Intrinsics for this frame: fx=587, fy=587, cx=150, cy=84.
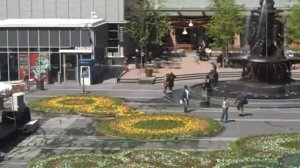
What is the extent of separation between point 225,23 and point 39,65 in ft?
63.8

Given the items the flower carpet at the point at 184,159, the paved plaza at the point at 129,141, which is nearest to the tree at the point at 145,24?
the paved plaza at the point at 129,141

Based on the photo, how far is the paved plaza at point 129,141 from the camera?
2517 centimetres

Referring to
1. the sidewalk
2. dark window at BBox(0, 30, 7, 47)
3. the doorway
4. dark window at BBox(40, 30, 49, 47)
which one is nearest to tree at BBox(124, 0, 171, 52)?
the sidewalk

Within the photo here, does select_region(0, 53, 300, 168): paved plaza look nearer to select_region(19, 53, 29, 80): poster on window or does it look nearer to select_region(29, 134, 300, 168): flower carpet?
select_region(29, 134, 300, 168): flower carpet

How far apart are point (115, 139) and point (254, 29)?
1742 cm

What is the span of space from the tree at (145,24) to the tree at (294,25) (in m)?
12.4

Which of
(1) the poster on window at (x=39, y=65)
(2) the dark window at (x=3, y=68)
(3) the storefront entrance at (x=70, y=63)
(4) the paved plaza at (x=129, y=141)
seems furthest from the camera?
(2) the dark window at (x=3, y=68)

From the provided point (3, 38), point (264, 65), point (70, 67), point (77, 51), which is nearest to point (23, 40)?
point (3, 38)

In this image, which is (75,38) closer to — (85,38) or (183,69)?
(85,38)

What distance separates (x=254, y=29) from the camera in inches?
1604

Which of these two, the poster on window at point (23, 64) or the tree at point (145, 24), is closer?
the poster on window at point (23, 64)

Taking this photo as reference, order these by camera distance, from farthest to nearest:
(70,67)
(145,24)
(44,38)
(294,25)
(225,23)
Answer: (294,25) → (225,23) → (145,24) → (44,38) → (70,67)

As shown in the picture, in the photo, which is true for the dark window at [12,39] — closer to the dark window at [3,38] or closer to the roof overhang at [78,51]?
the dark window at [3,38]

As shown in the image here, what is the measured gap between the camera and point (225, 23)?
58.0 m
